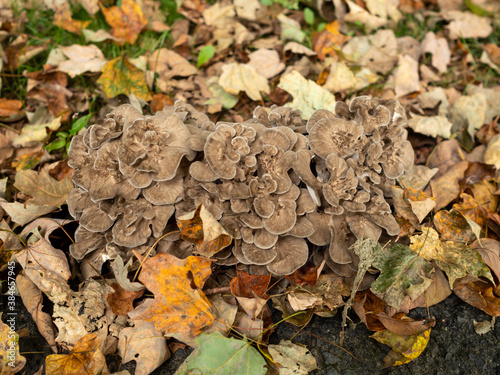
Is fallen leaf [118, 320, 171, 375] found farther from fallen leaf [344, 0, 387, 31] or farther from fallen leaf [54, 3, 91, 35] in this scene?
fallen leaf [344, 0, 387, 31]

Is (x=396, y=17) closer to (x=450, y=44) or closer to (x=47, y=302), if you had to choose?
(x=450, y=44)

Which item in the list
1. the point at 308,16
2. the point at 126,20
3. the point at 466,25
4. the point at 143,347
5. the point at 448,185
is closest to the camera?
the point at 143,347

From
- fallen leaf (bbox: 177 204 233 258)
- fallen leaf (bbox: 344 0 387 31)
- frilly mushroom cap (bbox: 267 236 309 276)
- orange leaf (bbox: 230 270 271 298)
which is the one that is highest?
fallen leaf (bbox: 344 0 387 31)

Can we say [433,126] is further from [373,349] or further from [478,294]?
[373,349]

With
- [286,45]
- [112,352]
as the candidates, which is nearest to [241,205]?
[112,352]

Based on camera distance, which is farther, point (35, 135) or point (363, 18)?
point (363, 18)

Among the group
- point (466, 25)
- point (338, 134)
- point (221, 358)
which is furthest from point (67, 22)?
point (466, 25)

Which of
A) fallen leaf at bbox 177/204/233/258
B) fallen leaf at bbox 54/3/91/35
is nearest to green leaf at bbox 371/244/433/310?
fallen leaf at bbox 177/204/233/258
